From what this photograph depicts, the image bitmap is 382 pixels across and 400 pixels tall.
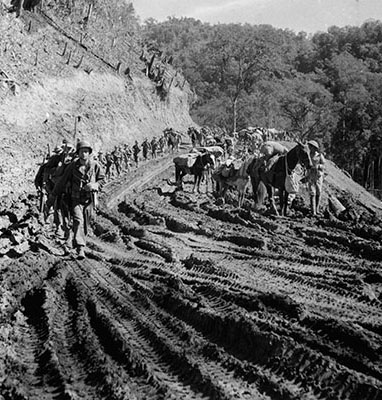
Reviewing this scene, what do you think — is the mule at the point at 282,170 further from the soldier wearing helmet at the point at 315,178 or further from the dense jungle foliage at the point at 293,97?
the dense jungle foliage at the point at 293,97

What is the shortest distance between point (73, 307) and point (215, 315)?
7.02 feet

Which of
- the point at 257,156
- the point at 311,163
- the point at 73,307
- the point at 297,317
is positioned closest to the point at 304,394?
the point at 297,317

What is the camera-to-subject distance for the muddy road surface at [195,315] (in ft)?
18.0

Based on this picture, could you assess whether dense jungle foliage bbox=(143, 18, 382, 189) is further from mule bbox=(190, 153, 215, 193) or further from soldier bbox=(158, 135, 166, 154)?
mule bbox=(190, 153, 215, 193)

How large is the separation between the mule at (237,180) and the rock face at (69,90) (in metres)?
8.10

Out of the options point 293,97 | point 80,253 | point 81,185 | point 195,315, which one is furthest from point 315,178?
point 293,97

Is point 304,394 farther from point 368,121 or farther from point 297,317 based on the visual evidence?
point 368,121

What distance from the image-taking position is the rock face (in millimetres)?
30219

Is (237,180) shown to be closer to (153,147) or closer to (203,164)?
(203,164)

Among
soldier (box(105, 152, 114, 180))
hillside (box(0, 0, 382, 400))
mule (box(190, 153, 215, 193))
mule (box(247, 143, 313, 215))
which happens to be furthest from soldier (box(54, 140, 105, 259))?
soldier (box(105, 152, 114, 180))

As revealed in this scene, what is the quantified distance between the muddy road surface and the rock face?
12.8m

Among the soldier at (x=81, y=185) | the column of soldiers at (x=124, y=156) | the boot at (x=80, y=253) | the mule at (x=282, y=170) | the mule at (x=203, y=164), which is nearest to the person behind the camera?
the boot at (x=80, y=253)

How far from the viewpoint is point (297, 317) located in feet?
23.6

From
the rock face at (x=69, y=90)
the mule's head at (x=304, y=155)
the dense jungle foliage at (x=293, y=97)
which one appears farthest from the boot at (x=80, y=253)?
the dense jungle foliage at (x=293, y=97)
